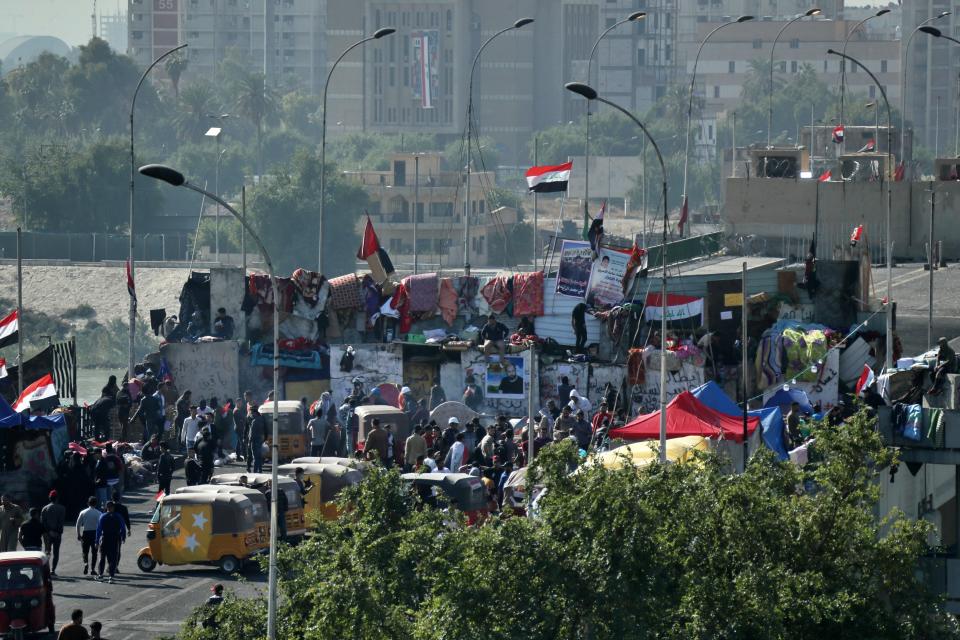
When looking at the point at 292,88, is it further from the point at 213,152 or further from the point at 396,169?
the point at 396,169

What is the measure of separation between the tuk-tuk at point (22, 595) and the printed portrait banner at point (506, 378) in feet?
50.1

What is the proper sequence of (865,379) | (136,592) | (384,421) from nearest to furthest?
(136,592), (865,379), (384,421)

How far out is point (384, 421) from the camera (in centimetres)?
3183

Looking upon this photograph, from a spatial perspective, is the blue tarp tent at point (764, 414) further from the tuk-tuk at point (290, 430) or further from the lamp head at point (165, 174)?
the lamp head at point (165, 174)

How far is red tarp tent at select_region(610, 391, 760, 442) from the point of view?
26438mm

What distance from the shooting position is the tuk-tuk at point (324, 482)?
26.8m

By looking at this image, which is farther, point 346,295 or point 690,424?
point 346,295

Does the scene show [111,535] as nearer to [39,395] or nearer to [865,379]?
[39,395]

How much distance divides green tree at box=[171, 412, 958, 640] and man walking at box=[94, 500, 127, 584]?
5.77m

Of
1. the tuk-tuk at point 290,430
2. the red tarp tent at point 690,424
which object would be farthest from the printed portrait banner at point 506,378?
the red tarp tent at point 690,424

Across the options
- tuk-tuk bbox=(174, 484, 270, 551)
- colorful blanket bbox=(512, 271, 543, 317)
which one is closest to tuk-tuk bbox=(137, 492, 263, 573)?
tuk-tuk bbox=(174, 484, 270, 551)

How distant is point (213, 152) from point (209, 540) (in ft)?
376

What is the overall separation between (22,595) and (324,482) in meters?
6.79

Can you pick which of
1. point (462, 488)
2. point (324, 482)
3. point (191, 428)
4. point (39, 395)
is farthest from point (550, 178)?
point (462, 488)
